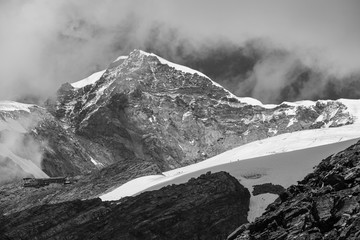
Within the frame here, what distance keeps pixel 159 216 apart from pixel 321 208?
3196 centimetres

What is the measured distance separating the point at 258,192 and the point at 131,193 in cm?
1854

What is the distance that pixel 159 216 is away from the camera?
67.5 meters

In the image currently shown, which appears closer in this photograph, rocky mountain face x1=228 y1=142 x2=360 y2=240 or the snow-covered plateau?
rocky mountain face x1=228 y1=142 x2=360 y2=240

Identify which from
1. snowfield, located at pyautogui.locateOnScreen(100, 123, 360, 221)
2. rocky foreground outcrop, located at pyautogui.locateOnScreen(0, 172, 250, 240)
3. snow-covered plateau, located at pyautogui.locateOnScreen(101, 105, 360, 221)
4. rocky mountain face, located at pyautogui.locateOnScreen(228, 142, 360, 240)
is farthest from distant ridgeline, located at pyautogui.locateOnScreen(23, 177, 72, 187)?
rocky mountain face, located at pyautogui.locateOnScreen(228, 142, 360, 240)

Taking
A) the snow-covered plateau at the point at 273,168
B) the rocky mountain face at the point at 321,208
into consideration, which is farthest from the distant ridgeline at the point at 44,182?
the rocky mountain face at the point at 321,208

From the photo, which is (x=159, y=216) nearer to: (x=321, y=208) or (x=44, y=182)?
(x=321, y=208)

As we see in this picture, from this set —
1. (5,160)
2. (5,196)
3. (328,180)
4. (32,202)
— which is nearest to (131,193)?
(32,202)

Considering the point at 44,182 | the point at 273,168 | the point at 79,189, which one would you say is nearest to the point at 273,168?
the point at 273,168

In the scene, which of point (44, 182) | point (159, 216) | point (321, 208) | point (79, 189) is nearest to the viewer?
point (321, 208)

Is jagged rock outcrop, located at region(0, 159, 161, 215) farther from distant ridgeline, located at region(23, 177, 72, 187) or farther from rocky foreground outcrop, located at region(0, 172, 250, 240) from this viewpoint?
rocky foreground outcrop, located at region(0, 172, 250, 240)

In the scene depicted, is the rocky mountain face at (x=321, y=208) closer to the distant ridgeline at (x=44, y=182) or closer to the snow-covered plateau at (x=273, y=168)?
the snow-covered plateau at (x=273, y=168)

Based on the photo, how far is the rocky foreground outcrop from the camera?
66.2 metres

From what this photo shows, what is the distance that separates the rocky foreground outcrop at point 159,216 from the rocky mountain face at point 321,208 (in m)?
23.8

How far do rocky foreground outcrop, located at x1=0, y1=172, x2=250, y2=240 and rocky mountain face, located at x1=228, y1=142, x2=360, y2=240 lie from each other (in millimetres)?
23803
